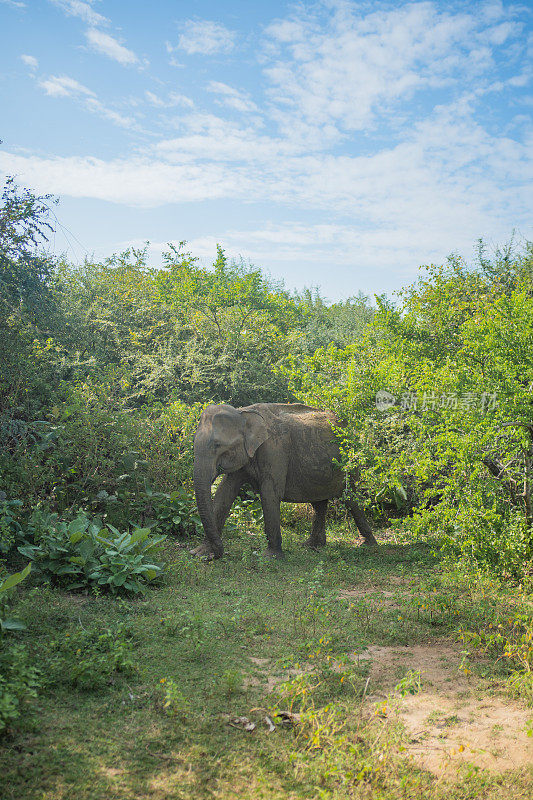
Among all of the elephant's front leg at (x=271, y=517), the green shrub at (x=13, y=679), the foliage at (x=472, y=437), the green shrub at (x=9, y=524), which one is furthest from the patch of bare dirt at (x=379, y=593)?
the green shrub at (x=9, y=524)

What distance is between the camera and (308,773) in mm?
3869

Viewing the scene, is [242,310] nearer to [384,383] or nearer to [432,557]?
[384,383]

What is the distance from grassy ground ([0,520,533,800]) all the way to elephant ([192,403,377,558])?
1834 mm

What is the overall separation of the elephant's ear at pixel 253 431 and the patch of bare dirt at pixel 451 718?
4299 mm

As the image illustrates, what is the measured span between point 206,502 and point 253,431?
1.46 metres

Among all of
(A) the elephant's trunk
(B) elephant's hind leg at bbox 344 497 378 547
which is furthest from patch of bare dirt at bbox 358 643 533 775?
(B) elephant's hind leg at bbox 344 497 378 547

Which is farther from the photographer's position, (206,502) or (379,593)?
(206,502)

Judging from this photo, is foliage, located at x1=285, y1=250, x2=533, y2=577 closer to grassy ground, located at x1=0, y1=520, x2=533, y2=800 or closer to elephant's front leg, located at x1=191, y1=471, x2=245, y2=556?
grassy ground, located at x1=0, y1=520, x2=533, y2=800

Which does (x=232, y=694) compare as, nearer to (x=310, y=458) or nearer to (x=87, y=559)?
(x=87, y=559)

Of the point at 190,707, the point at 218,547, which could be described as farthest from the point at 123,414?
the point at 190,707

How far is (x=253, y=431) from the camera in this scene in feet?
31.8

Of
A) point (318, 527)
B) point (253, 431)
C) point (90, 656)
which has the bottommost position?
point (318, 527)

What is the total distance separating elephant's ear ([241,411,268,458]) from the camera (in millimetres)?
9578

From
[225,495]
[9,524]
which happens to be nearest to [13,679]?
[9,524]
